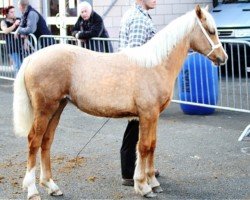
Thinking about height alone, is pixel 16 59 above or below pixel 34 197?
above

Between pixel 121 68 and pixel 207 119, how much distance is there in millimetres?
4254

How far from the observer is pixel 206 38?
5617 millimetres

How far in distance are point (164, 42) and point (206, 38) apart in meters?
0.41

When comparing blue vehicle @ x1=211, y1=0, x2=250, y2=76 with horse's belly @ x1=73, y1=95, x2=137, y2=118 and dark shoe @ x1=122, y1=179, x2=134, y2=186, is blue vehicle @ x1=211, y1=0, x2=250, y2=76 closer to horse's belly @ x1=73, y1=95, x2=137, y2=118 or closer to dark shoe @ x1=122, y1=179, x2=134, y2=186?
dark shoe @ x1=122, y1=179, x2=134, y2=186

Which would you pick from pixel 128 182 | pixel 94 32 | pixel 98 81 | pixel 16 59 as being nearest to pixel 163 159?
pixel 128 182

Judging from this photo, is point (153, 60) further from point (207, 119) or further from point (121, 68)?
point (207, 119)

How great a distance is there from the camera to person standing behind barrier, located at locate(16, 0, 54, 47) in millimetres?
11873

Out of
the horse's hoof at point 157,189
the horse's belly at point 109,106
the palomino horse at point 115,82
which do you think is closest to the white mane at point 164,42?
the palomino horse at point 115,82

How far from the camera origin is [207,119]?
948cm

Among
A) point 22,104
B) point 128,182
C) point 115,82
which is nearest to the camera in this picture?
point 115,82

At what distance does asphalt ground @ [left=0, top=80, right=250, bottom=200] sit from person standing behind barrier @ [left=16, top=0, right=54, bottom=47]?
8.63 feet

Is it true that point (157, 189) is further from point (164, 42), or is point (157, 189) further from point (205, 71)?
point (205, 71)

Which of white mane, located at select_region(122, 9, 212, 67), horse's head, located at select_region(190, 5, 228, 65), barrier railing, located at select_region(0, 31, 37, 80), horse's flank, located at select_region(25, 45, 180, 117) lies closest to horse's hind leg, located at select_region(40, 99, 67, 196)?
horse's flank, located at select_region(25, 45, 180, 117)

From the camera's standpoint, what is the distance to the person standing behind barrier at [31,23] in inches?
467
